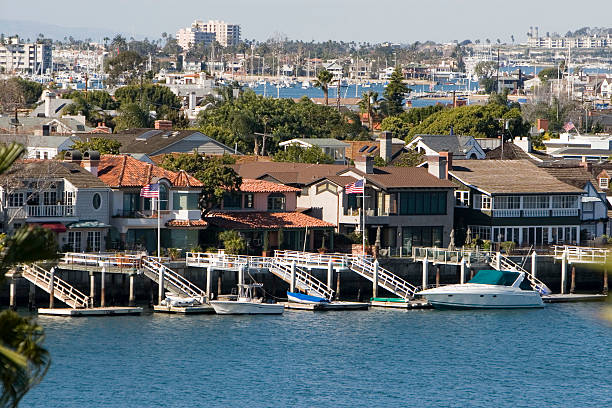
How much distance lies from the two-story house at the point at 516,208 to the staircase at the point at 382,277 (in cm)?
1145

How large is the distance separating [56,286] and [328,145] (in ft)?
157

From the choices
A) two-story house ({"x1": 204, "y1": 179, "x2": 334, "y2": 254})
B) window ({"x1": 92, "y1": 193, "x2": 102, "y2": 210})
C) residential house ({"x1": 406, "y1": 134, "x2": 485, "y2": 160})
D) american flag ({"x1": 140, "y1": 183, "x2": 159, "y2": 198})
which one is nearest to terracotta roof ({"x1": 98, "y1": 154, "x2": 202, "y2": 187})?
window ({"x1": 92, "y1": 193, "x2": 102, "y2": 210})

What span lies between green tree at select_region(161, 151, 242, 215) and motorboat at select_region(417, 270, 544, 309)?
1294cm

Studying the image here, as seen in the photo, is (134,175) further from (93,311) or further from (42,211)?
(93,311)

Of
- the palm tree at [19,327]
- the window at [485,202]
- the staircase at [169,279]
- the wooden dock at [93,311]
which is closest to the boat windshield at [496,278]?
the window at [485,202]

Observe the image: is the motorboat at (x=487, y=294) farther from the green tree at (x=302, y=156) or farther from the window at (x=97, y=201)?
the green tree at (x=302, y=156)

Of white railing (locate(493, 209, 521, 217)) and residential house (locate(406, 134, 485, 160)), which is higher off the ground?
residential house (locate(406, 134, 485, 160))

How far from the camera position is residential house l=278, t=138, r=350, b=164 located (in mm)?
106438

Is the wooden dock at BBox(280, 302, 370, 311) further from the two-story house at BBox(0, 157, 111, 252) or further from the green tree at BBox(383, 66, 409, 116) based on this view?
the green tree at BBox(383, 66, 409, 116)

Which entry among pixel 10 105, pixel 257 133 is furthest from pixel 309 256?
pixel 10 105

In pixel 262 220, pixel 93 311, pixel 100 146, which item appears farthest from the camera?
pixel 100 146

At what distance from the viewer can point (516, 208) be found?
266ft

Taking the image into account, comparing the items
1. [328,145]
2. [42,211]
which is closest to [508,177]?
[328,145]

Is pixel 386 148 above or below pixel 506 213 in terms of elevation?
above
